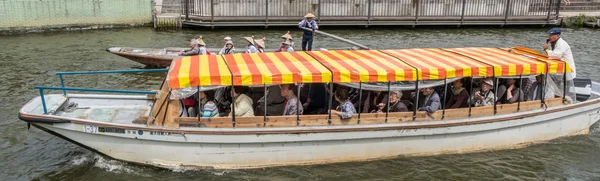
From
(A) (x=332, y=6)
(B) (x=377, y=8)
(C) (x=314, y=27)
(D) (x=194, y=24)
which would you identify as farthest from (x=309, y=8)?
(C) (x=314, y=27)

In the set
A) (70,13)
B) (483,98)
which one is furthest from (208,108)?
(70,13)

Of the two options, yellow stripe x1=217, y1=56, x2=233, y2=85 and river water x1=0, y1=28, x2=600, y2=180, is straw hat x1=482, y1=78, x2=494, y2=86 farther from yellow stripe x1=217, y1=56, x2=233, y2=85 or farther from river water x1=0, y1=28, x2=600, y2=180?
yellow stripe x1=217, y1=56, x2=233, y2=85

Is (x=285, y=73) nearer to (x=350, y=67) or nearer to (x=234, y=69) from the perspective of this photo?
(x=234, y=69)

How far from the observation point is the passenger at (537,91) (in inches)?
443

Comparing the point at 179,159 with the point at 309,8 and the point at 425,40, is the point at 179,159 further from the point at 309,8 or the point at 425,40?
the point at 309,8

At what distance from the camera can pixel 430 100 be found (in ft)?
34.8

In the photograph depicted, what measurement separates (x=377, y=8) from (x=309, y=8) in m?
4.64

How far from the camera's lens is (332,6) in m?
32.2

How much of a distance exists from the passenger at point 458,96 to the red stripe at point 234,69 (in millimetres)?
4986

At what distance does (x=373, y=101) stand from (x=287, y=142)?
7.54 feet

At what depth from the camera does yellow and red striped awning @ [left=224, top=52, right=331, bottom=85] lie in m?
9.37

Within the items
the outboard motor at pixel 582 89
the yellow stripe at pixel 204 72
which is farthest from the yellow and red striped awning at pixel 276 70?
the outboard motor at pixel 582 89

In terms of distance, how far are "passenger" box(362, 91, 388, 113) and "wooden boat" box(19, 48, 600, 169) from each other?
582 millimetres

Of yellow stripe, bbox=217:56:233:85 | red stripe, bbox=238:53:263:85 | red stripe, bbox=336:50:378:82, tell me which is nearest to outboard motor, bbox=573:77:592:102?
red stripe, bbox=336:50:378:82
